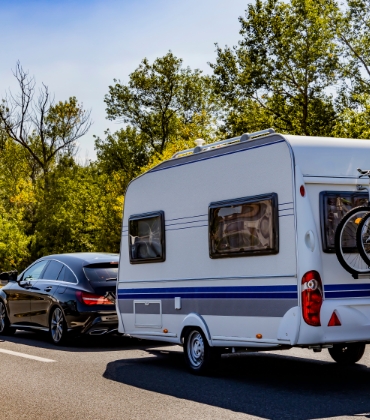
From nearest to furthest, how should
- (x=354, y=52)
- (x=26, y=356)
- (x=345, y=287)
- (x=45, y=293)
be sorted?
(x=345, y=287)
(x=26, y=356)
(x=45, y=293)
(x=354, y=52)

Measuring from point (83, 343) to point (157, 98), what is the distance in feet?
142

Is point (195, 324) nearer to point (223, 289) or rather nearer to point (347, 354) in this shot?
point (223, 289)

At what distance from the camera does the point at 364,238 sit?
8.77 m

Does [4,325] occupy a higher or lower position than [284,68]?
lower

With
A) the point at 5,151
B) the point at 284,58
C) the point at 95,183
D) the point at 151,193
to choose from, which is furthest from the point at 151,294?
the point at 5,151

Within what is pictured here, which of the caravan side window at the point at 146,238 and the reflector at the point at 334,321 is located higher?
the caravan side window at the point at 146,238

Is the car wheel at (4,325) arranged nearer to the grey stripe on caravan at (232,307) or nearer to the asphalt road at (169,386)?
the asphalt road at (169,386)

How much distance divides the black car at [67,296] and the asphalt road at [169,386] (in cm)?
51

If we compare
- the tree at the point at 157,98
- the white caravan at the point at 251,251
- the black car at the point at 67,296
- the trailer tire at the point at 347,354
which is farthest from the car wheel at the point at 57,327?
the tree at the point at 157,98

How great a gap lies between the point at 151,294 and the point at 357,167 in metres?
3.57

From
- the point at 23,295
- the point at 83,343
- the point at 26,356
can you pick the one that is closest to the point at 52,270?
the point at 23,295

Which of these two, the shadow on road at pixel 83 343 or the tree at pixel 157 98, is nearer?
the shadow on road at pixel 83 343

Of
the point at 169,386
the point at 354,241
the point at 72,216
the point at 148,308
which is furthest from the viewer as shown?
the point at 72,216

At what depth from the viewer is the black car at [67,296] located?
13070 millimetres
